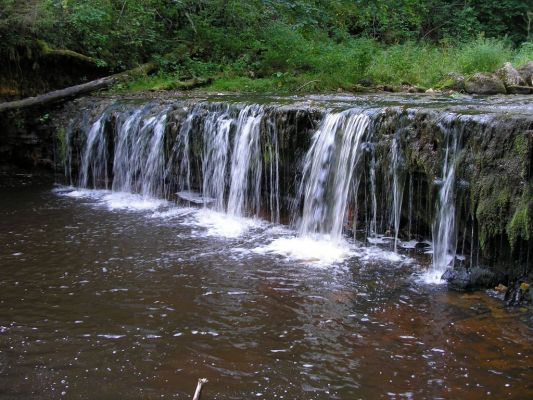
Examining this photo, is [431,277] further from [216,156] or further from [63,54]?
[63,54]

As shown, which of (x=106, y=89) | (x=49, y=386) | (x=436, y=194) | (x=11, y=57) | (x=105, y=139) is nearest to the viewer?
(x=49, y=386)

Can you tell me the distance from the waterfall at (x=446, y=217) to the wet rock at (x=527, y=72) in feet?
20.8

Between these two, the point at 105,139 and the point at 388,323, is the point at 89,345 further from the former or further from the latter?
the point at 105,139

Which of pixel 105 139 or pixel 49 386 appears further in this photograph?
pixel 105 139

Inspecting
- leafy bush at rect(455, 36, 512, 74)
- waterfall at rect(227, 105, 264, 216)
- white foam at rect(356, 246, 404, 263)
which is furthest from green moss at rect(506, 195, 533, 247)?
leafy bush at rect(455, 36, 512, 74)

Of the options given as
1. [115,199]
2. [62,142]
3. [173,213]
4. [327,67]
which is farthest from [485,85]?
[62,142]

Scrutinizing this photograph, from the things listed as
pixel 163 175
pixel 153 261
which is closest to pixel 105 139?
pixel 163 175

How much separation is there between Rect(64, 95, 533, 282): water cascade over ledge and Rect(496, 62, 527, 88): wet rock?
4599 mm

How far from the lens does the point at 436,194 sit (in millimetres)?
7273

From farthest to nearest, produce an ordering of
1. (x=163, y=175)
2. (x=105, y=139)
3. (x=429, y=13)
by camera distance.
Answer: (x=429, y=13) → (x=105, y=139) → (x=163, y=175)

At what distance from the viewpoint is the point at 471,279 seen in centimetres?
631

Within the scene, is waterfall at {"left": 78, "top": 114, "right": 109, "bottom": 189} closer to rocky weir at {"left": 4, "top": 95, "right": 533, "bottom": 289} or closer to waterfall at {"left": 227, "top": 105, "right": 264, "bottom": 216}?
rocky weir at {"left": 4, "top": 95, "right": 533, "bottom": 289}

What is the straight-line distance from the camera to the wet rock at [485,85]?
11898mm

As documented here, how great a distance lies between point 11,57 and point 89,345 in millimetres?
10441
